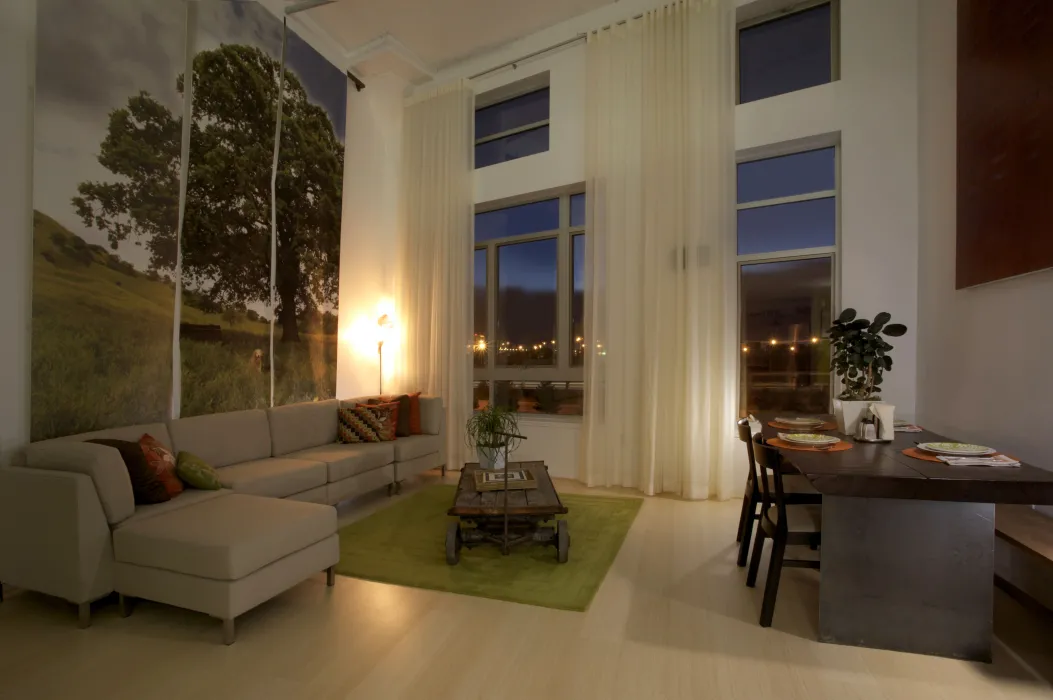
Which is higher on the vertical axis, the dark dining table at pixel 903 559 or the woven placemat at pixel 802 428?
the woven placemat at pixel 802 428

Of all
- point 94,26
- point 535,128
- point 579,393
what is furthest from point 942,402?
point 94,26

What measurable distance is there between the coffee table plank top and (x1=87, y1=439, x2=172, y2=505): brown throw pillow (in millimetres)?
1585

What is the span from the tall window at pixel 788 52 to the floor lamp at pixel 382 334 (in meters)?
4.12

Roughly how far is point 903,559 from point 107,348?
4499mm

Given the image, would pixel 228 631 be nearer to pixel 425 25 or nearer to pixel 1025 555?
pixel 1025 555

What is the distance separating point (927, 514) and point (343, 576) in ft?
9.70

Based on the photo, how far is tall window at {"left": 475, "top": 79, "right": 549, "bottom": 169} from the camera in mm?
5652

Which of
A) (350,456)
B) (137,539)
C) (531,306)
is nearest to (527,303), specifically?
(531,306)

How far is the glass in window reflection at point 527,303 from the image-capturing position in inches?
222

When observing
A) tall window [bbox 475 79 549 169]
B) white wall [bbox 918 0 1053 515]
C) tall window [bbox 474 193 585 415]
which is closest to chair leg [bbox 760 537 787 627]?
white wall [bbox 918 0 1053 515]

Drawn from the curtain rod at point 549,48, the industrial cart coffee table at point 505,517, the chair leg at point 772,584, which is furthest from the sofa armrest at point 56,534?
the curtain rod at point 549,48

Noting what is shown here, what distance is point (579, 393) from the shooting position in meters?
5.41

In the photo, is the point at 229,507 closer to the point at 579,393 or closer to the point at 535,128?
the point at 579,393

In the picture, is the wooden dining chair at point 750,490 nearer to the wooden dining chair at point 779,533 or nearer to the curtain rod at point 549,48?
the wooden dining chair at point 779,533
